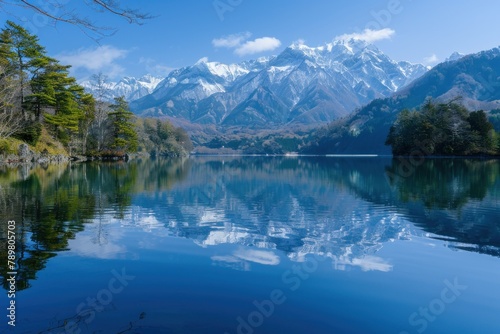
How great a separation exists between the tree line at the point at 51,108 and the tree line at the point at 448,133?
64604 mm

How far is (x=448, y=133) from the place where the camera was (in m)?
88.1

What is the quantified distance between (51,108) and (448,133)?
82.2 m

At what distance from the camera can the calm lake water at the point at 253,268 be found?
6.66 m

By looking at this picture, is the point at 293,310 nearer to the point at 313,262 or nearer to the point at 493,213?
the point at 313,262

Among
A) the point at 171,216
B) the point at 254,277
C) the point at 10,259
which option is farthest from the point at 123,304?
the point at 171,216

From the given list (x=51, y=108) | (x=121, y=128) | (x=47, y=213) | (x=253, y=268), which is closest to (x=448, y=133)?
(x=121, y=128)

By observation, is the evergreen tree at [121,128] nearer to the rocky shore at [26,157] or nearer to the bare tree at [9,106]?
the rocky shore at [26,157]

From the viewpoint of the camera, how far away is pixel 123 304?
23.4 ft

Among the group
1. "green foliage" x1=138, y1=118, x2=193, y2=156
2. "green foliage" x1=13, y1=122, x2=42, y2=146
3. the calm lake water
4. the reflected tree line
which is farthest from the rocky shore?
"green foliage" x1=138, y1=118, x2=193, y2=156

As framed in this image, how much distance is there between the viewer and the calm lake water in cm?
666

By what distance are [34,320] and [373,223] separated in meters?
12.5

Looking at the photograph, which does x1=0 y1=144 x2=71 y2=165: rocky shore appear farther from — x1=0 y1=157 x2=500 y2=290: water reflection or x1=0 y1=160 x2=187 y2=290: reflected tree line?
x1=0 y1=157 x2=500 y2=290: water reflection

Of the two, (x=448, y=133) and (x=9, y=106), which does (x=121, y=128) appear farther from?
(x=448, y=133)

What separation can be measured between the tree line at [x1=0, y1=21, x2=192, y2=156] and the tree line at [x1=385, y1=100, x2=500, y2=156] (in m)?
64.6
